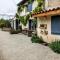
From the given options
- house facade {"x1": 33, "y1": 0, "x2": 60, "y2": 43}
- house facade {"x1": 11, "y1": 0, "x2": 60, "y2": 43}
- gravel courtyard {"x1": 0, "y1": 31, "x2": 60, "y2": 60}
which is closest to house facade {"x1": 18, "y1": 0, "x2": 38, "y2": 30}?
house facade {"x1": 11, "y1": 0, "x2": 60, "y2": 43}

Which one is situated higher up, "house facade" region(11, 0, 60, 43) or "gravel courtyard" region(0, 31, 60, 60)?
"house facade" region(11, 0, 60, 43)

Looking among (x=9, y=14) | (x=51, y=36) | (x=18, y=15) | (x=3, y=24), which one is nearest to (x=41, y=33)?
(x=51, y=36)

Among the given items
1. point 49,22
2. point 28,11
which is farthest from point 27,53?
point 28,11

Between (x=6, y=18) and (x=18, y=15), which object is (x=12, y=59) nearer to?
(x=18, y=15)

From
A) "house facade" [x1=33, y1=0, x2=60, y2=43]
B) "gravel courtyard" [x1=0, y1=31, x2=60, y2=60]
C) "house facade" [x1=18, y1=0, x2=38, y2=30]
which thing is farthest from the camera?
"house facade" [x1=18, y1=0, x2=38, y2=30]

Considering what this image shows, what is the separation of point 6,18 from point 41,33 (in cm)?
2634

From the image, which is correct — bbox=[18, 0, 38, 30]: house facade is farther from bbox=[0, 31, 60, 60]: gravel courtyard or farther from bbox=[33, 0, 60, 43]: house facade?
bbox=[0, 31, 60, 60]: gravel courtyard

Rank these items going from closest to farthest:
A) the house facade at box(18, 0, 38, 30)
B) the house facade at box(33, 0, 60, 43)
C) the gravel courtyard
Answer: the gravel courtyard → the house facade at box(33, 0, 60, 43) → the house facade at box(18, 0, 38, 30)

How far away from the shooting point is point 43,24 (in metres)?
17.0

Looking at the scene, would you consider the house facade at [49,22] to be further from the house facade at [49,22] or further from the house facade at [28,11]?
the house facade at [28,11]

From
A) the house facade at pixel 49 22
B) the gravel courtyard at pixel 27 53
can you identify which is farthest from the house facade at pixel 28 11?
the gravel courtyard at pixel 27 53

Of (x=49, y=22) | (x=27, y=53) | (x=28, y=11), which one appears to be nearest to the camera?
(x=27, y=53)

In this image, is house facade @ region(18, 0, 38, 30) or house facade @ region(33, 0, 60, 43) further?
house facade @ region(18, 0, 38, 30)

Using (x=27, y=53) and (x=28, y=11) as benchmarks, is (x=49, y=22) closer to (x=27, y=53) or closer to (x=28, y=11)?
(x=27, y=53)
